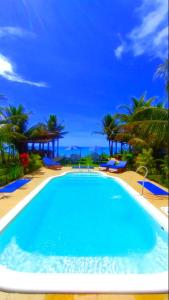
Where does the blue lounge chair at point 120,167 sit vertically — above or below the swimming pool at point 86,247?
above

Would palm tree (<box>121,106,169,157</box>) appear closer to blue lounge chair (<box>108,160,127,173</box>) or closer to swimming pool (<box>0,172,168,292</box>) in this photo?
swimming pool (<box>0,172,168,292</box>)

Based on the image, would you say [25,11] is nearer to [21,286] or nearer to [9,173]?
[21,286]

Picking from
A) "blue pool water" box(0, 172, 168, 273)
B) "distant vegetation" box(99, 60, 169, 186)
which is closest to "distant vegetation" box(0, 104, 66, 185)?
"blue pool water" box(0, 172, 168, 273)

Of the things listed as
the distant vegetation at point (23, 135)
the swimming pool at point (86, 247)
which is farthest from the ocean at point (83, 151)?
the swimming pool at point (86, 247)

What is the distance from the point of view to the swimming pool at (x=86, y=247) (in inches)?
68.3

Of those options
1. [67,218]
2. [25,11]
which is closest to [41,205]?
[67,218]

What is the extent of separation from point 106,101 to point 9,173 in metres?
3.97

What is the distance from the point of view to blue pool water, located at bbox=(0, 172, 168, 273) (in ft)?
6.38

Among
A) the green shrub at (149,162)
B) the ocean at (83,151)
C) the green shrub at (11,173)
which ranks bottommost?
the green shrub at (11,173)

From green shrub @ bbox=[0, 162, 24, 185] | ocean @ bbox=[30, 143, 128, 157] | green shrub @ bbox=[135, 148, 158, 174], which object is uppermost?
ocean @ bbox=[30, 143, 128, 157]

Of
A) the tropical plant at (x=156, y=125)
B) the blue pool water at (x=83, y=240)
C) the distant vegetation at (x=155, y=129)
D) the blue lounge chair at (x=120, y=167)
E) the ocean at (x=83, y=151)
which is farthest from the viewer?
the ocean at (x=83, y=151)

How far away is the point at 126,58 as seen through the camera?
1742 millimetres

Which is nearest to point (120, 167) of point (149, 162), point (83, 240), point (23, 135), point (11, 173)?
point (11, 173)

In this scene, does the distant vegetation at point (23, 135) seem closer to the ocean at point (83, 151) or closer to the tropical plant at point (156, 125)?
the ocean at point (83, 151)
